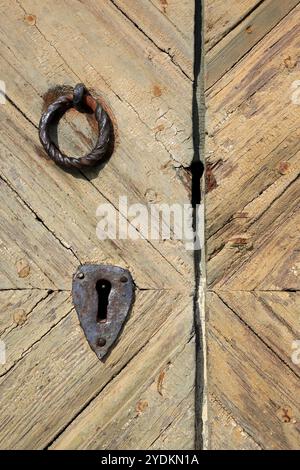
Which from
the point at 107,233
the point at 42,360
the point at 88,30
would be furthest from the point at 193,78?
the point at 42,360

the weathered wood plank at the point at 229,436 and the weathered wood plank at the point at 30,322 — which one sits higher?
the weathered wood plank at the point at 30,322

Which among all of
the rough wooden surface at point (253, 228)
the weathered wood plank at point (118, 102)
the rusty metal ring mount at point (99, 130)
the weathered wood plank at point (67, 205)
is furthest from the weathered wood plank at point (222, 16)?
the weathered wood plank at point (67, 205)

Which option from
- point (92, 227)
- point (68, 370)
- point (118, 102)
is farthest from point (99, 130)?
point (68, 370)

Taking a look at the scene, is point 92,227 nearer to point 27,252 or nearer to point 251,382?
point 27,252

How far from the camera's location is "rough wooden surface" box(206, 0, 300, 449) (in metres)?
1.34

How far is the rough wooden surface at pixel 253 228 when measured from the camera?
4.41 ft

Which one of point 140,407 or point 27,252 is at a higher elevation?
point 27,252

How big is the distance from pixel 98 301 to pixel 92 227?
0.52 feet

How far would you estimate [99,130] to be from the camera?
134 cm

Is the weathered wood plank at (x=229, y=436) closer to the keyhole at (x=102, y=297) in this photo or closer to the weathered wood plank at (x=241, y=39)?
the keyhole at (x=102, y=297)

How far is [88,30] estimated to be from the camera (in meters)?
1.40

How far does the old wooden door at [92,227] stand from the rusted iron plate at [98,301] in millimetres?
20

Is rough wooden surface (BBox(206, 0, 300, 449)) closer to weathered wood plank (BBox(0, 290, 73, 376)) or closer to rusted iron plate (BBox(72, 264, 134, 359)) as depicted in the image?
rusted iron plate (BBox(72, 264, 134, 359))
